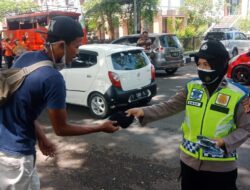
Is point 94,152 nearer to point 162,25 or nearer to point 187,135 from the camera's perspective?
point 187,135

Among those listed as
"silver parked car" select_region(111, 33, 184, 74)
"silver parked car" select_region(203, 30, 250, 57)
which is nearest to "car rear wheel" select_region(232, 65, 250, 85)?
"silver parked car" select_region(111, 33, 184, 74)

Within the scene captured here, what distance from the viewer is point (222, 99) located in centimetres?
242

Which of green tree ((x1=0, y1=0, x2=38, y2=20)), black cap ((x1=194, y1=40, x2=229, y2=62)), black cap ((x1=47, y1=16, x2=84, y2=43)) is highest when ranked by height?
green tree ((x1=0, y1=0, x2=38, y2=20))

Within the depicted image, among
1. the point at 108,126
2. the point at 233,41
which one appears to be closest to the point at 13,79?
the point at 108,126

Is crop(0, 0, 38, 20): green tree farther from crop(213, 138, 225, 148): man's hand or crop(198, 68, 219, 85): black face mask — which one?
crop(213, 138, 225, 148): man's hand

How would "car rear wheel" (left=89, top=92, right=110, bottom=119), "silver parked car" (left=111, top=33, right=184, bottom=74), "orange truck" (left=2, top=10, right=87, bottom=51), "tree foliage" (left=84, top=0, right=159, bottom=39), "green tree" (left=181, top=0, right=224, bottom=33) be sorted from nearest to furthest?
"car rear wheel" (left=89, top=92, right=110, bottom=119) → "silver parked car" (left=111, top=33, right=184, bottom=74) → "orange truck" (left=2, top=10, right=87, bottom=51) → "tree foliage" (left=84, top=0, right=159, bottom=39) → "green tree" (left=181, top=0, right=224, bottom=33)

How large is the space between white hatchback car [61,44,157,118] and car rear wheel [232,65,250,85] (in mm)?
4585

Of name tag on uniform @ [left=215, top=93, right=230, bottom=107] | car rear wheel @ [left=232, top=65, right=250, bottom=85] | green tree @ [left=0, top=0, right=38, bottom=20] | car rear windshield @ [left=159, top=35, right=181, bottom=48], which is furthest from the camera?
green tree @ [left=0, top=0, right=38, bottom=20]

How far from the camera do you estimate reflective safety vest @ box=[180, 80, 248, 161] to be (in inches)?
94.6

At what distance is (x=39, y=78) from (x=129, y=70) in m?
5.57

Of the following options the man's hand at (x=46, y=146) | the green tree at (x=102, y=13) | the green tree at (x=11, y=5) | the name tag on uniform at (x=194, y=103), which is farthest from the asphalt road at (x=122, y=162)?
the green tree at (x=11, y=5)

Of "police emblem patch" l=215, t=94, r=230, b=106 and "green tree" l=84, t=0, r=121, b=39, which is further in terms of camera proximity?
"green tree" l=84, t=0, r=121, b=39

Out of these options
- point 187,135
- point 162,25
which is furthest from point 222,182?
point 162,25

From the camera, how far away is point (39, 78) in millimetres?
2252
